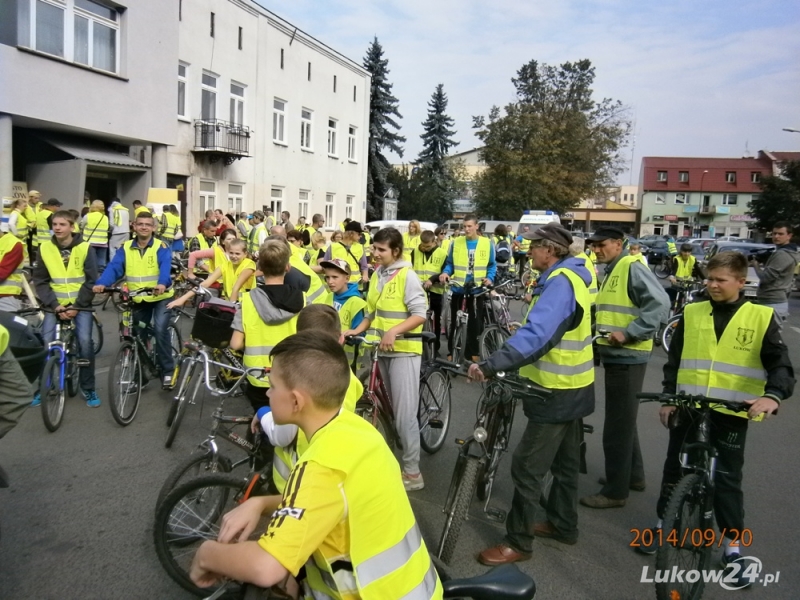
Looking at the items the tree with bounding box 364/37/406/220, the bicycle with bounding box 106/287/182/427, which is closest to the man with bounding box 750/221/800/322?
the bicycle with bounding box 106/287/182/427

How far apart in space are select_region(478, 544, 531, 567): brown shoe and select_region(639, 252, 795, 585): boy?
0.98 metres

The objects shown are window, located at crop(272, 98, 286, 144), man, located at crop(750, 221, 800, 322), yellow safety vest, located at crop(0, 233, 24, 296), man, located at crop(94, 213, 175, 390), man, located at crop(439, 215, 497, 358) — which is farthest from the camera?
window, located at crop(272, 98, 286, 144)

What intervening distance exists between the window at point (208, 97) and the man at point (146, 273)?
19195 mm

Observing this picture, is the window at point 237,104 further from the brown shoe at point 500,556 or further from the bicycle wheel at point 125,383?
the brown shoe at point 500,556

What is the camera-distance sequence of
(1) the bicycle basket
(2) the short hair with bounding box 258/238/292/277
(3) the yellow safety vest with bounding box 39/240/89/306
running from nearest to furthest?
(2) the short hair with bounding box 258/238/292/277
(1) the bicycle basket
(3) the yellow safety vest with bounding box 39/240/89/306

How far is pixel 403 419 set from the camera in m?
5.04

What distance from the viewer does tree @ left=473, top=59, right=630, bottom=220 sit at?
158 ft

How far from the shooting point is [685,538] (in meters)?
3.42

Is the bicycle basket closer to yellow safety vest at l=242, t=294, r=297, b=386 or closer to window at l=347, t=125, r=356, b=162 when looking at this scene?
yellow safety vest at l=242, t=294, r=297, b=386

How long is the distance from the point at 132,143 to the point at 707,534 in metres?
21.2

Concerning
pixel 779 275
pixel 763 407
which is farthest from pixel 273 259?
pixel 779 275

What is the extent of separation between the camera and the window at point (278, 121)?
29105 mm

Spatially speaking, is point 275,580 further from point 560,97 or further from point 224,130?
point 560,97

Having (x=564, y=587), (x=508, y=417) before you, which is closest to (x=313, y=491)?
(x=564, y=587)
